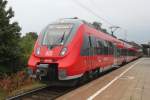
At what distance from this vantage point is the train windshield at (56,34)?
45.5 ft

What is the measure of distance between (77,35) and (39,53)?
71.4 inches

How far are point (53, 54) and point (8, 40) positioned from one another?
860 centimetres

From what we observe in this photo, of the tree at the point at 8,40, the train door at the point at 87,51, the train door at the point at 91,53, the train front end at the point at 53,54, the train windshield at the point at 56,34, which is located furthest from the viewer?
the tree at the point at 8,40

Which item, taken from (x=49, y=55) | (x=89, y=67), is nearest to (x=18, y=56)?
(x=89, y=67)

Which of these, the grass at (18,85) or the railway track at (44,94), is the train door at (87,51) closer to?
the railway track at (44,94)

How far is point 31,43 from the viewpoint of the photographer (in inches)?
1085

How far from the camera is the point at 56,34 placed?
46.6ft

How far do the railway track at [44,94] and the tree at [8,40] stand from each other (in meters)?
6.89

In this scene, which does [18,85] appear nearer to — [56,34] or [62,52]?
[56,34]

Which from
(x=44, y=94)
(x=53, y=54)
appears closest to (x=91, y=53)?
(x=53, y=54)

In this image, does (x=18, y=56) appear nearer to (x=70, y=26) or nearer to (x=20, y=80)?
(x=20, y=80)

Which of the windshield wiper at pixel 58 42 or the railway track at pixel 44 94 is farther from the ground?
the windshield wiper at pixel 58 42

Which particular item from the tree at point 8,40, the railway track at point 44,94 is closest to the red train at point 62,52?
the railway track at point 44,94

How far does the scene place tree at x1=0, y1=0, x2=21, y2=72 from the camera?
20672 mm
